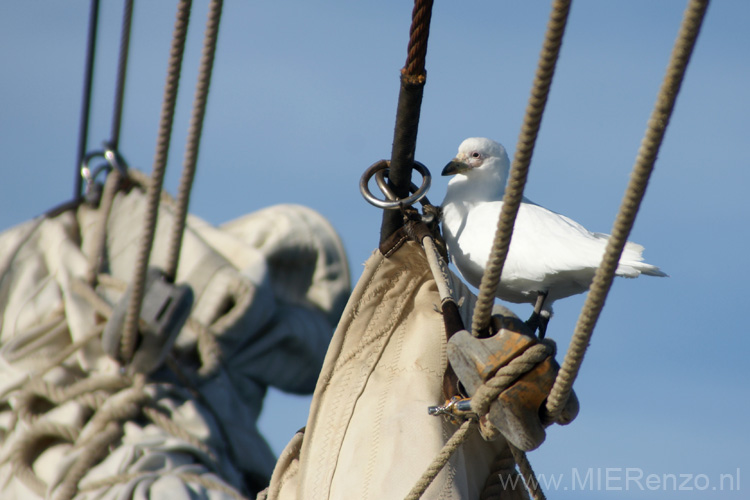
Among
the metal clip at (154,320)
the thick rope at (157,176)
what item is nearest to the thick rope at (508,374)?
the thick rope at (157,176)

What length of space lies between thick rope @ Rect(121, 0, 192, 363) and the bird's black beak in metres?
1.13

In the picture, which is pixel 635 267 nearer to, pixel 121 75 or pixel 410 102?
pixel 410 102

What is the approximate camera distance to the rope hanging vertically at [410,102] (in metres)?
2.50

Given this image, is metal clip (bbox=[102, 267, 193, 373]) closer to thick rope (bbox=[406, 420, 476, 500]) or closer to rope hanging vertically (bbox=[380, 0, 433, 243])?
rope hanging vertically (bbox=[380, 0, 433, 243])

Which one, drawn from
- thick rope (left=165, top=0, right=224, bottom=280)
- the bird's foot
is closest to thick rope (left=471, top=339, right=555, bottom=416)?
the bird's foot

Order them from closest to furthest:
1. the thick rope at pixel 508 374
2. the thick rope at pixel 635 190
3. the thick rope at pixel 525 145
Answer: the thick rope at pixel 635 190 < the thick rope at pixel 525 145 < the thick rope at pixel 508 374

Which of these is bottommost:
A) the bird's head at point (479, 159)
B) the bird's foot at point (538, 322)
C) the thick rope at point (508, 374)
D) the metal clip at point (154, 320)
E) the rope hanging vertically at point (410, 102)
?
the metal clip at point (154, 320)

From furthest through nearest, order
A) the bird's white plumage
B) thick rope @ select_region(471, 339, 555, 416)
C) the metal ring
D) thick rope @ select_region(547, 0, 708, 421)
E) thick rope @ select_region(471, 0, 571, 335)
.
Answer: the bird's white plumage < the metal ring < thick rope @ select_region(471, 339, 555, 416) < thick rope @ select_region(471, 0, 571, 335) < thick rope @ select_region(547, 0, 708, 421)

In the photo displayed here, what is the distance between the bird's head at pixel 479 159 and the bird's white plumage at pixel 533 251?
22.6 inches

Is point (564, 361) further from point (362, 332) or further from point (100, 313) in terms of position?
point (100, 313)

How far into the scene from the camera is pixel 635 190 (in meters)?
1.83

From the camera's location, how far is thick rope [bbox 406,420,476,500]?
2.24m

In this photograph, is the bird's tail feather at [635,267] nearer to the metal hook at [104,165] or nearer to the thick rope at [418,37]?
the thick rope at [418,37]

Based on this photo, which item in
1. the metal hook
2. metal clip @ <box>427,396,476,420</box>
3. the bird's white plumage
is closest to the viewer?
metal clip @ <box>427,396,476,420</box>
